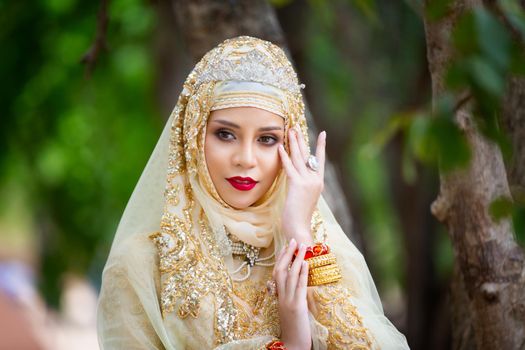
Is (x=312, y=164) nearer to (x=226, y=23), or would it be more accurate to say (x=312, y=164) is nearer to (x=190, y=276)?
(x=190, y=276)

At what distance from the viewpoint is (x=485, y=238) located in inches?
141

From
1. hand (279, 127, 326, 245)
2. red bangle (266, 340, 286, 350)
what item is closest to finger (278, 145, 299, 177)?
→ hand (279, 127, 326, 245)

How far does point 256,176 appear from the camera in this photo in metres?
3.33

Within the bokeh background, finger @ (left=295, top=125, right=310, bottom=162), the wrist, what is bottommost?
the wrist

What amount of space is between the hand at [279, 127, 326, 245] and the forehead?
125mm

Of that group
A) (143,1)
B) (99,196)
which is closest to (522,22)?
(143,1)

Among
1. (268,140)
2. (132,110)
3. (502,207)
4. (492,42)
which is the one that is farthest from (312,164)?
(132,110)

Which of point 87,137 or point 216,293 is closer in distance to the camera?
point 216,293

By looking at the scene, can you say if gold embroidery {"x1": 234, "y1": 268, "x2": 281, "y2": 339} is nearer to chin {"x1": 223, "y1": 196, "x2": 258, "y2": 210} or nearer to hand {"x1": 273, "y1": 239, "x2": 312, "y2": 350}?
hand {"x1": 273, "y1": 239, "x2": 312, "y2": 350}

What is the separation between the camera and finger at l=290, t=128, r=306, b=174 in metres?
3.37

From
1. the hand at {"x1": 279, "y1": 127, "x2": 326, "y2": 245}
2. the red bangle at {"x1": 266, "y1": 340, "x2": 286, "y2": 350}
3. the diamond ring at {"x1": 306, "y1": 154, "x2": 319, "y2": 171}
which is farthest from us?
the diamond ring at {"x1": 306, "y1": 154, "x2": 319, "y2": 171}

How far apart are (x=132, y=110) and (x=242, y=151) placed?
20.2ft

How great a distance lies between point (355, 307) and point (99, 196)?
5.53 metres

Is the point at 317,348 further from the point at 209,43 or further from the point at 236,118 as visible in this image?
the point at 209,43
